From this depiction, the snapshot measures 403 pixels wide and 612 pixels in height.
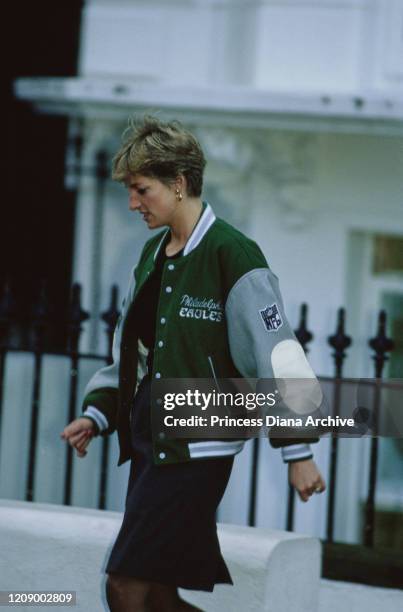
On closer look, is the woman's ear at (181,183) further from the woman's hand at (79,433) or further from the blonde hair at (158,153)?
the woman's hand at (79,433)

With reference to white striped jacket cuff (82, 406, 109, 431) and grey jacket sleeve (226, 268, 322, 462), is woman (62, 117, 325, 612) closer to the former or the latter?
grey jacket sleeve (226, 268, 322, 462)

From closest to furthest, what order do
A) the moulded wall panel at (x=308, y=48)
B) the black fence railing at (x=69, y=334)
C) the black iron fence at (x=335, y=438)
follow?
the black iron fence at (x=335, y=438)
the black fence railing at (x=69, y=334)
the moulded wall panel at (x=308, y=48)

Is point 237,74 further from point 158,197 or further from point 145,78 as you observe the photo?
point 158,197

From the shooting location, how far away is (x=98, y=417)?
3.27 metres

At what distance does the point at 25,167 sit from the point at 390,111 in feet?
9.33

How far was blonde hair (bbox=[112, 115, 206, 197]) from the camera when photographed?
9.86ft

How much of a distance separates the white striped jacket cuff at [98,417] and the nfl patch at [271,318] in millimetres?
583

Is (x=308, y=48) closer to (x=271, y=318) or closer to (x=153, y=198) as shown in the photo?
(x=153, y=198)

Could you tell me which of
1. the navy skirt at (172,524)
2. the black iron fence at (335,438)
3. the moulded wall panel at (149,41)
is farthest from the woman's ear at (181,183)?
the moulded wall panel at (149,41)

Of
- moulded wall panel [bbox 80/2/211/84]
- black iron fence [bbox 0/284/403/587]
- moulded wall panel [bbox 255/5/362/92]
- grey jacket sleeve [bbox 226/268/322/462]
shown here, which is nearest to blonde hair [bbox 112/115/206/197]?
grey jacket sleeve [bbox 226/268/322/462]

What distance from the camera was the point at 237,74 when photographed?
7418mm

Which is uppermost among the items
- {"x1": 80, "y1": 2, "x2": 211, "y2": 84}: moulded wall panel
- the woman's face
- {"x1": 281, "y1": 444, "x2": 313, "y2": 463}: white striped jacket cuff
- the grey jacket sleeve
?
{"x1": 80, "y1": 2, "x2": 211, "y2": 84}: moulded wall panel

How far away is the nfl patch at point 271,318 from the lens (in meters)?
2.94

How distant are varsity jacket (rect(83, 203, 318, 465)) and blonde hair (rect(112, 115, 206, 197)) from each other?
147 mm
